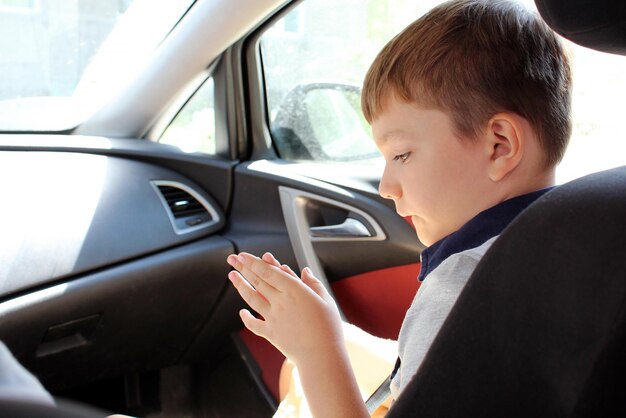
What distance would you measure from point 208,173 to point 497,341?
1.82 m

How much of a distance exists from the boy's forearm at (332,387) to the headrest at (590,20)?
570mm

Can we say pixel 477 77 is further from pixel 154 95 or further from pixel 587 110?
pixel 154 95

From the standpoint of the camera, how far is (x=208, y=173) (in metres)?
2.54

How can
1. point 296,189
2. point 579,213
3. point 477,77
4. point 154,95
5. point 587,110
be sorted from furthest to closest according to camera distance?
point 154,95 < point 296,189 < point 587,110 < point 477,77 < point 579,213

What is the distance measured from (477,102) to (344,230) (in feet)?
4.20

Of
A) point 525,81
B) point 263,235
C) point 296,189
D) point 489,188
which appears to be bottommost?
point 263,235

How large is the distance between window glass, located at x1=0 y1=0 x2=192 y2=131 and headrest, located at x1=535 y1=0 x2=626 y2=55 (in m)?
1.76

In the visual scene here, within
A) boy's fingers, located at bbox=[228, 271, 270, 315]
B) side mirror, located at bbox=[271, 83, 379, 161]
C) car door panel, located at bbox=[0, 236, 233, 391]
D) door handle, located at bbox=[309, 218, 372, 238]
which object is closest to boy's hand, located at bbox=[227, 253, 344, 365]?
boy's fingers, located at bbox=[228, 271, 270, 315]

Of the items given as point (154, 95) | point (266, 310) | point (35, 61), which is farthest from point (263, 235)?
point (266, 310)

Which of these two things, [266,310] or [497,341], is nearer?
[497,341]

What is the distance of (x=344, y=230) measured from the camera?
2.35m

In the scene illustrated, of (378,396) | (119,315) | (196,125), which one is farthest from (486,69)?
(196,125)

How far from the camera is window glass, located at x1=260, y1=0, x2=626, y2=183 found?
6.29 feet

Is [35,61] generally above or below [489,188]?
above
